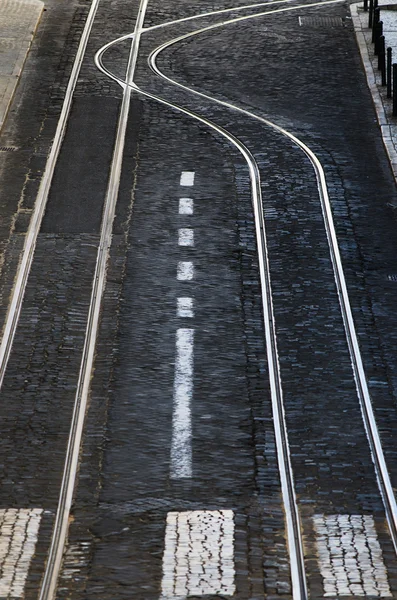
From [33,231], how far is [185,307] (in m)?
2.70

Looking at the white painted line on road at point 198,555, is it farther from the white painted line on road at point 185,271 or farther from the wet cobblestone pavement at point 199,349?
the white painted line on road at point 185,271

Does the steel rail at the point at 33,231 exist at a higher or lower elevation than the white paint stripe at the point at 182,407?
higher

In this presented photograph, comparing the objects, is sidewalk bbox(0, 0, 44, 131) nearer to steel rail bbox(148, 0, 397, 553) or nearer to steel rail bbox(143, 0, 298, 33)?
steel rail bbox(143, 0, 298, 33)

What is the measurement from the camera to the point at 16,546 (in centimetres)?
898

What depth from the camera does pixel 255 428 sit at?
34.7 ft

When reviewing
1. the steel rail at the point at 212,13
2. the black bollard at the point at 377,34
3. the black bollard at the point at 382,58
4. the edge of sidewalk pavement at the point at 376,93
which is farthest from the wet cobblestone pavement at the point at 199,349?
the steel rail at the point at 212,13

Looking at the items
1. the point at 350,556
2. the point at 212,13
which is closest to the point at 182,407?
the point at 350,556

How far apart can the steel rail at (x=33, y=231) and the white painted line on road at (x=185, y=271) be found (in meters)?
1.67

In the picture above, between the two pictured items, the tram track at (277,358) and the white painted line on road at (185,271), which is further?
the white painted line on road at (185,271)

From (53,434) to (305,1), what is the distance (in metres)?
17.2

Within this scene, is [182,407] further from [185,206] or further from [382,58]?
[382,58]

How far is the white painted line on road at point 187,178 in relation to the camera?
1605 cm

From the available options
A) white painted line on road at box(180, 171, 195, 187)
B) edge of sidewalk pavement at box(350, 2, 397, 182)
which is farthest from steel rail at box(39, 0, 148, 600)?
edge of sidewalk pavement at box(350, 2, 397, 182)

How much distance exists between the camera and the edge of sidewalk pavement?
56.9 feet
